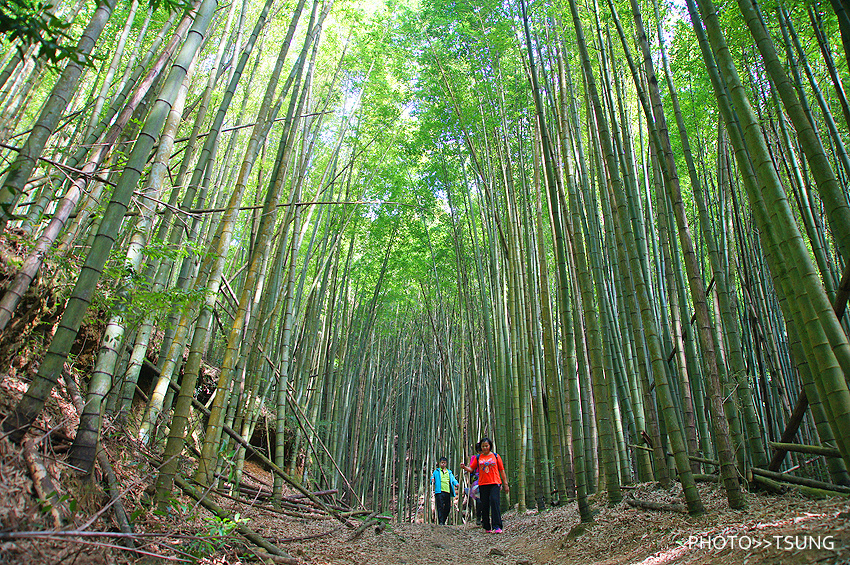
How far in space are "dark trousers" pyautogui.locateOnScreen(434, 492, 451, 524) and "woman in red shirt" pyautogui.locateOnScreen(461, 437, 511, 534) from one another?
6.56 feet

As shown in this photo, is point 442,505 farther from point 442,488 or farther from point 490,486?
point 490,486

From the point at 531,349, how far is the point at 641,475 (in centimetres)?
140

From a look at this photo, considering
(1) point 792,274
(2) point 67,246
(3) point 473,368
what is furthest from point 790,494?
(3) point 473,368

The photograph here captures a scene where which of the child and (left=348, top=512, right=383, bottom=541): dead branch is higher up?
the child

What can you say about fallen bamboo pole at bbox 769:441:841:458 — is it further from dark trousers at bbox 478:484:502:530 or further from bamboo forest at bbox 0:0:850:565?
dark trousers at bbox 478:484:502:530

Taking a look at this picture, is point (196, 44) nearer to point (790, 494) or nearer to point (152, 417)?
point (152, 417)

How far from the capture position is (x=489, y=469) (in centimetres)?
426

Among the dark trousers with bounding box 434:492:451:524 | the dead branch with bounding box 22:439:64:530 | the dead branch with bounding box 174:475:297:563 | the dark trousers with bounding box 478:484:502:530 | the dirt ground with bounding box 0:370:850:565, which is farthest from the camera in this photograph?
the dark trousers with bounding box 434:492:451:524

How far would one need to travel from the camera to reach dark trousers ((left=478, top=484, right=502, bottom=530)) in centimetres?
421

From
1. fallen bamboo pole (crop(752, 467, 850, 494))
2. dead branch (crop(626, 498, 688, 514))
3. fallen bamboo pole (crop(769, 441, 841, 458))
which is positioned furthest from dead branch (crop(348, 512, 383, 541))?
fallen bamboo pole (crop(769, 441, 841, 458))

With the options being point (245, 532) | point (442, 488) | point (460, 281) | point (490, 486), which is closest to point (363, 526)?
point (490, 486)

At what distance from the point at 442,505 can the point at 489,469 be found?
2.50 m

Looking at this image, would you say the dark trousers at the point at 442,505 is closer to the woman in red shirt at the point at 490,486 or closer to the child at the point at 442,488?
the child at the point at 442,488

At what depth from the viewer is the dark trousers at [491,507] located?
4.21 m
